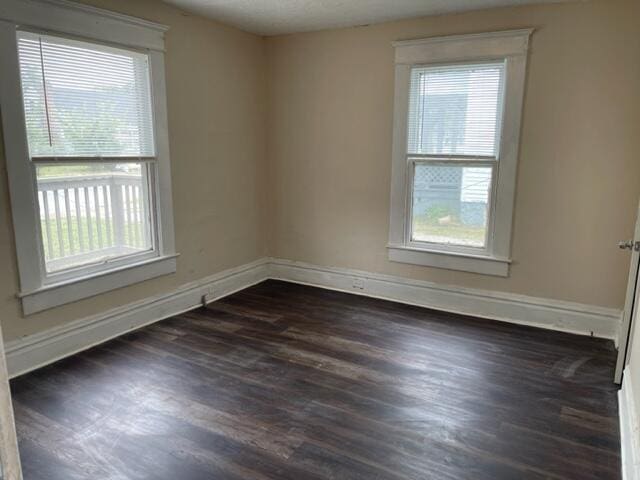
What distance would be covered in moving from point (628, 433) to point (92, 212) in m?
3.51

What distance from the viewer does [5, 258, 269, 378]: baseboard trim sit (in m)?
2.88

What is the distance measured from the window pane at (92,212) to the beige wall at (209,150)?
0.95 feet

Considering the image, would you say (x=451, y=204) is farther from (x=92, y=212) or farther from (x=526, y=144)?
(x=92, y=212)

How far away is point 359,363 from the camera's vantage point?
10.0 ft

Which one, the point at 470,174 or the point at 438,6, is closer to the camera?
the point at 438,6

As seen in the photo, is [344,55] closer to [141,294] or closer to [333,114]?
[333,114]

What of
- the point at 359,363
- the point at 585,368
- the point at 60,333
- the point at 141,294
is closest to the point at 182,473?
the point at 359,363

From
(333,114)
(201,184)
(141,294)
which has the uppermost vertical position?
(333,114)

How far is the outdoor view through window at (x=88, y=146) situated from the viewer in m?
2.80

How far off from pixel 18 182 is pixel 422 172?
3.01m

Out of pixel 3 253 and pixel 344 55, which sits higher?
pixel 344 55

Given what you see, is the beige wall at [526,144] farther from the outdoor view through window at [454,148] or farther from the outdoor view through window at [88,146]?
the outdoor view through window at [88,146]

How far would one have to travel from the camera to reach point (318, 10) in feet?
11.7

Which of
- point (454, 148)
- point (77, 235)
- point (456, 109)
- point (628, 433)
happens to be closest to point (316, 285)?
point (454, 148)
